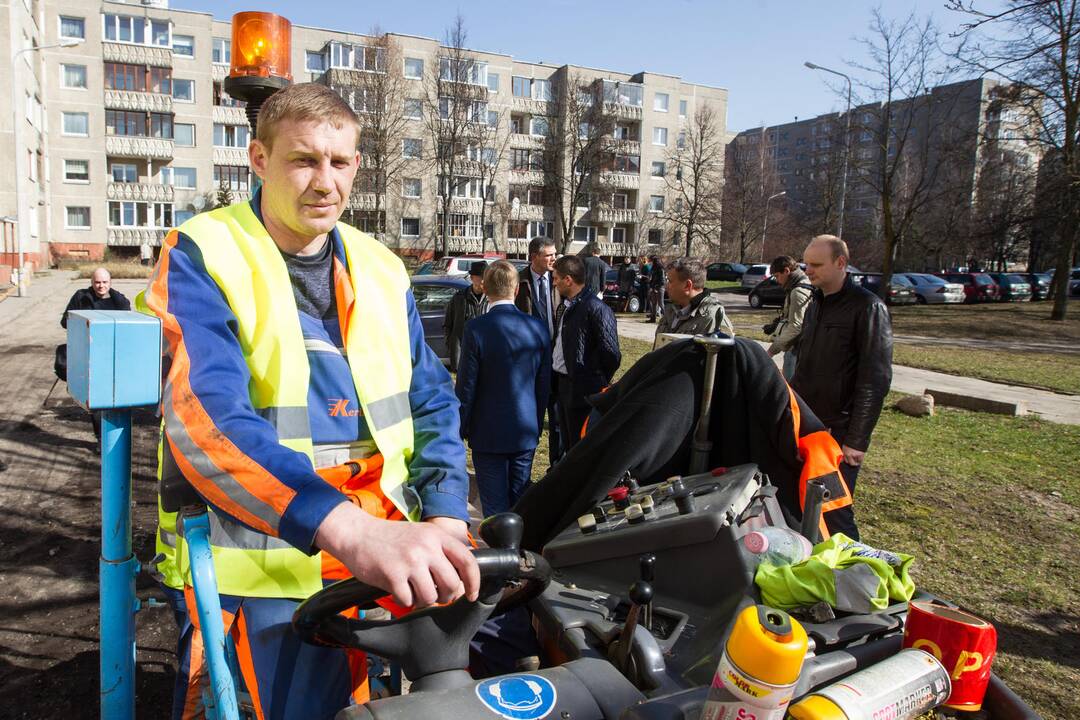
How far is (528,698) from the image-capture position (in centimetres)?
131

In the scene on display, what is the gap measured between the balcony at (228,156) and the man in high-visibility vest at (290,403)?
5391 cm

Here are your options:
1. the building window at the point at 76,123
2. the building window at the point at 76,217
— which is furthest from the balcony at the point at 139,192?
the building window at the point at 76,123

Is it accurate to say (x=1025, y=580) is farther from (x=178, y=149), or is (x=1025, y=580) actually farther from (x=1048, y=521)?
(x=178, y=149)

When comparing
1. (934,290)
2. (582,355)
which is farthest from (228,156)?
(582,355)

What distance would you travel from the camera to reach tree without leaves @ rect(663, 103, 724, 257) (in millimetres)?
50094

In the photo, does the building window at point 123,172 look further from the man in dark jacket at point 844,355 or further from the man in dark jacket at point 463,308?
the man in dark jacket at point 844,355

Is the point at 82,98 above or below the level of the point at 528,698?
above

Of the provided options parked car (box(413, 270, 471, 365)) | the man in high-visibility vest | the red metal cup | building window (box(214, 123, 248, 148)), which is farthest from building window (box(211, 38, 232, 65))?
the red metal cup

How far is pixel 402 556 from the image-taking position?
109 cm

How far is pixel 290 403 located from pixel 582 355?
473 cm

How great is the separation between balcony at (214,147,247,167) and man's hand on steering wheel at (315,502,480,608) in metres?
54.5

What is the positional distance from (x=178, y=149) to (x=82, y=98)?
236 inches

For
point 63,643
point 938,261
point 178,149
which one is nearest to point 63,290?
point 178,149

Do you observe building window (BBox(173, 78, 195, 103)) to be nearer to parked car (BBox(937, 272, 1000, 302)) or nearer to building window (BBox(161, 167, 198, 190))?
building window (BBox(161, 167, 198, 190))
